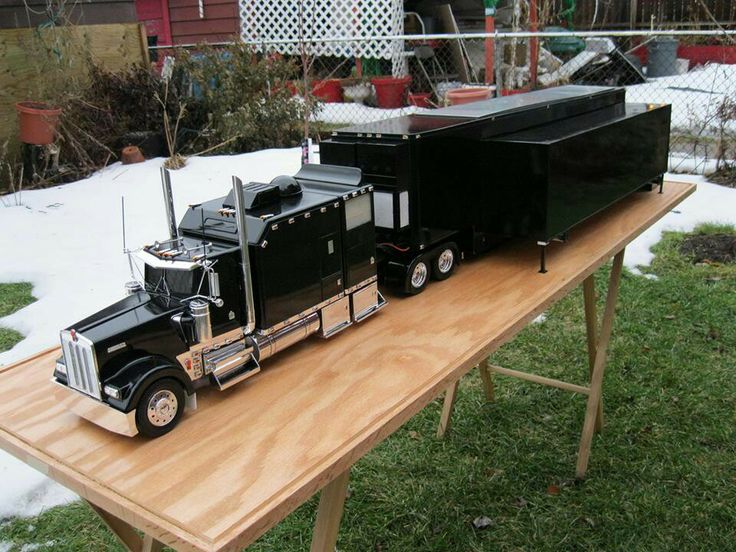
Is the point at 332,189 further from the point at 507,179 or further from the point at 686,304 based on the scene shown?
the point at 686,304

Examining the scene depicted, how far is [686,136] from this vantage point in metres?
8.70

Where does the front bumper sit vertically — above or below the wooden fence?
below

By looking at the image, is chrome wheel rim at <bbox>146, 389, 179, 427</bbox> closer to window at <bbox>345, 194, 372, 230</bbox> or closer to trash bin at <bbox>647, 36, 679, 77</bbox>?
window at <bbox>345, 194, 372, 230</bbox>

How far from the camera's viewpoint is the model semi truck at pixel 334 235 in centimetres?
172

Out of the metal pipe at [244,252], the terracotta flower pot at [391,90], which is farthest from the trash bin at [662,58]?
the metal pipe at [244,252]

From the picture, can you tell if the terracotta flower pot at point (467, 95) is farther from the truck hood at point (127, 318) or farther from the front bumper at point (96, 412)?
the front bumper at point (96, 412)

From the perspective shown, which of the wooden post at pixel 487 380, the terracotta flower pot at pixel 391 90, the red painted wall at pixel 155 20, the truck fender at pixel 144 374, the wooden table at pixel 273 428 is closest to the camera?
the wooden table at pixel 273 428

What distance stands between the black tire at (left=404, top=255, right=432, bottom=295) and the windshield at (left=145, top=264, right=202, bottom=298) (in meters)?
0.83

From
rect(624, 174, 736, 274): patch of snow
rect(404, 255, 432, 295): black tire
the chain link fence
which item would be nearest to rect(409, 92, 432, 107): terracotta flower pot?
the chain link fence

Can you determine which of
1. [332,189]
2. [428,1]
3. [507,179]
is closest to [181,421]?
[332,189]

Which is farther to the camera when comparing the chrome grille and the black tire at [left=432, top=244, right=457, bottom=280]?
the black tire at [left=432, top=244, right=457, bottom=280]

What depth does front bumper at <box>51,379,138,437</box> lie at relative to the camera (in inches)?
64.8

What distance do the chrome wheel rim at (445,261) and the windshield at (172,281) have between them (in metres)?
1.02

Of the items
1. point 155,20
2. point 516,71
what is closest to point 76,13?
point 155,20
